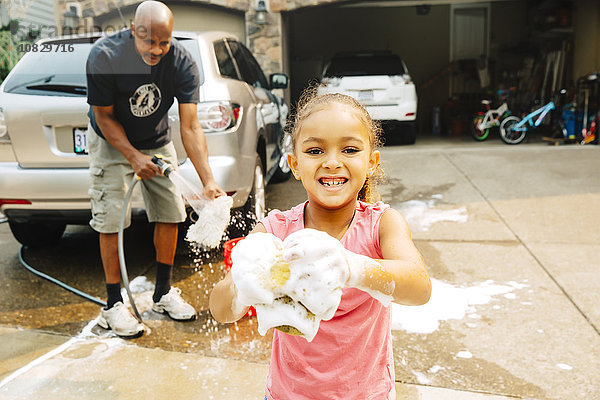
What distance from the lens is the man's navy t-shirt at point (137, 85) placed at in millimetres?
3148

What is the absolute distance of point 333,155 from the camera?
1438 millimetres

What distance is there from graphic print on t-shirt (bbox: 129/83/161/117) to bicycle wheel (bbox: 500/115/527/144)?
8500 millimetres

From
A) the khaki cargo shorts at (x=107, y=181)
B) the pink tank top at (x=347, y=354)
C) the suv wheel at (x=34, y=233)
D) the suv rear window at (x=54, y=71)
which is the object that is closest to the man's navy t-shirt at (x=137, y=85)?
the khaki cargo shorts at (x=107, y=181)

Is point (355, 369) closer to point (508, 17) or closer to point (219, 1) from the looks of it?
point (219, 1)

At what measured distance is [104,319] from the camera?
336cm

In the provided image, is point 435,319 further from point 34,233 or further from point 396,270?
point 34,233

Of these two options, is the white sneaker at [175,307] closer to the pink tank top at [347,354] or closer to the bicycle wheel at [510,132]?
the pink tank top at [347,354]

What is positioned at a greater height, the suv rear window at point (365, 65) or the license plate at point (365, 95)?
the suv rear window at point (365, 65)

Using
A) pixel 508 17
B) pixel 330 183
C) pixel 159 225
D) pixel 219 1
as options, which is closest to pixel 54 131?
pixel 159 225

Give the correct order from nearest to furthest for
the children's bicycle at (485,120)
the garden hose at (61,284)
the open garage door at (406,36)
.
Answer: the garden hose at (61,284)
the children's bicycle at (485,120)
the open garage door at (406,36)

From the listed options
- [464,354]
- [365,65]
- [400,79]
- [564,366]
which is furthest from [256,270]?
[365,65]

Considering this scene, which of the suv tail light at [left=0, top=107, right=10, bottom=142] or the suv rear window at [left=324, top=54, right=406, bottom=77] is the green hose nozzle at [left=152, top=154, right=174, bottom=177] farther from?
the suv rear window at [left=324, top=54, right=406, bottom=77]

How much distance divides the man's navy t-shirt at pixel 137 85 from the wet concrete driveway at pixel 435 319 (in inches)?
45.3

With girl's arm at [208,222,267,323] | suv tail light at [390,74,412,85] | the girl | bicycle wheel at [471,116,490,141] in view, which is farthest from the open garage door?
girl's arm at [208,222,267,323]
